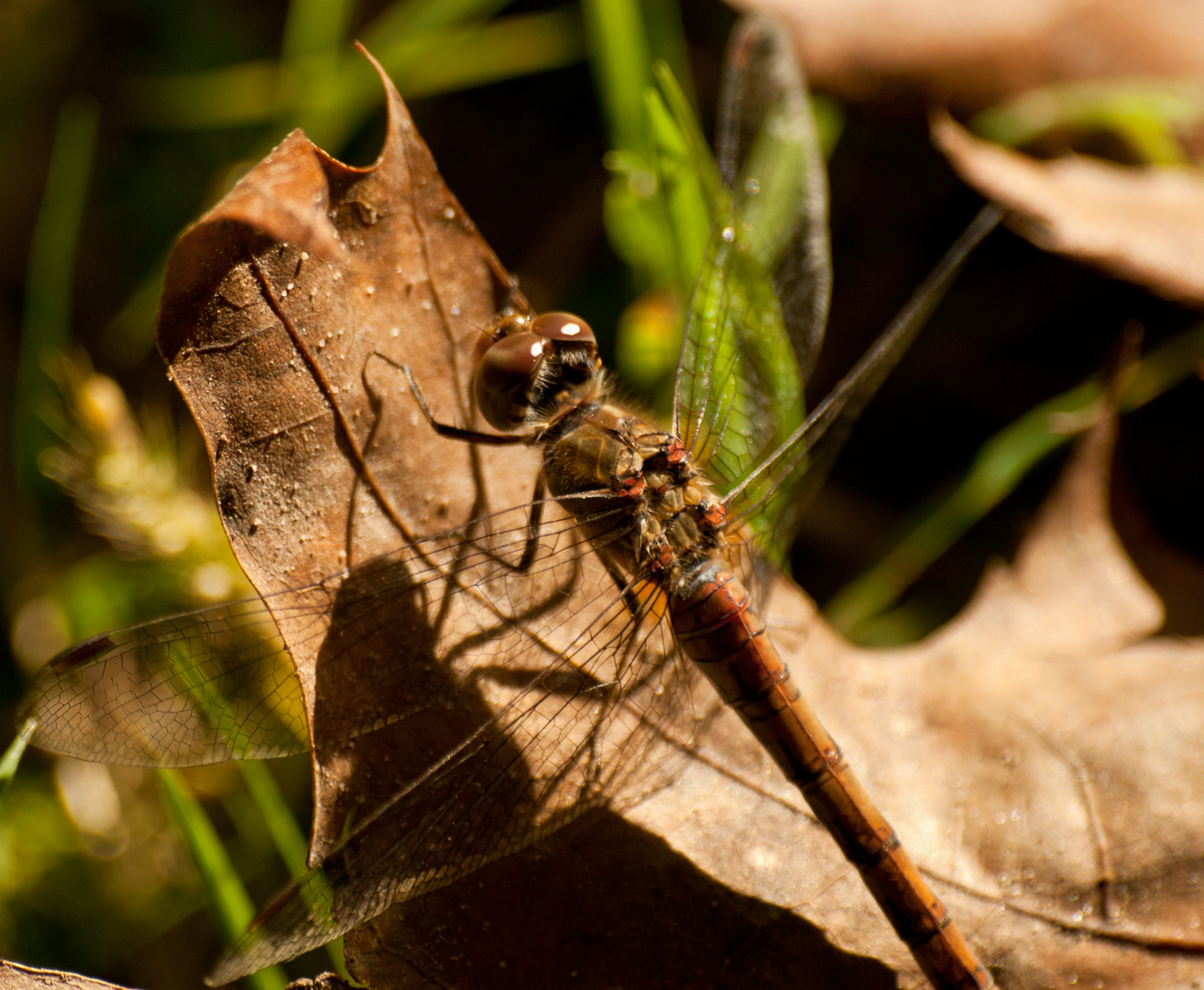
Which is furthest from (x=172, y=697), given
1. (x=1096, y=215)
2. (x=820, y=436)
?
(x=1096, y=215)

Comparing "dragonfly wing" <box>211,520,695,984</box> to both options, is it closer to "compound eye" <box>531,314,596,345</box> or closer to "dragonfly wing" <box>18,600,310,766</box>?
"dragonfly wing" <box>18,600,310,766</box>

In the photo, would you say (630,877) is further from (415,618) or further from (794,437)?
(794,437)

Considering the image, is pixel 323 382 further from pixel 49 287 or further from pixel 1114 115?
pixel 1114 115

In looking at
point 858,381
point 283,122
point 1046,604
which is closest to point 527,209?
point 283,122

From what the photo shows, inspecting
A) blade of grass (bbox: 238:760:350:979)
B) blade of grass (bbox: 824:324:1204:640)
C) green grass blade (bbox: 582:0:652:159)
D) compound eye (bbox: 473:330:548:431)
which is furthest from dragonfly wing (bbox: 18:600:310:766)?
green grass blade (bbox: 582:0:652:159)

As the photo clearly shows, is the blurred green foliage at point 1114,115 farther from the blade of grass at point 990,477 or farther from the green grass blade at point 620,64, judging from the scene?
the green grass blade at point 620,64

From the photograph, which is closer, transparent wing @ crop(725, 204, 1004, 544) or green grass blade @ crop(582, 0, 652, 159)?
transparent wing @ crop(725, 204, 1004, 544)
